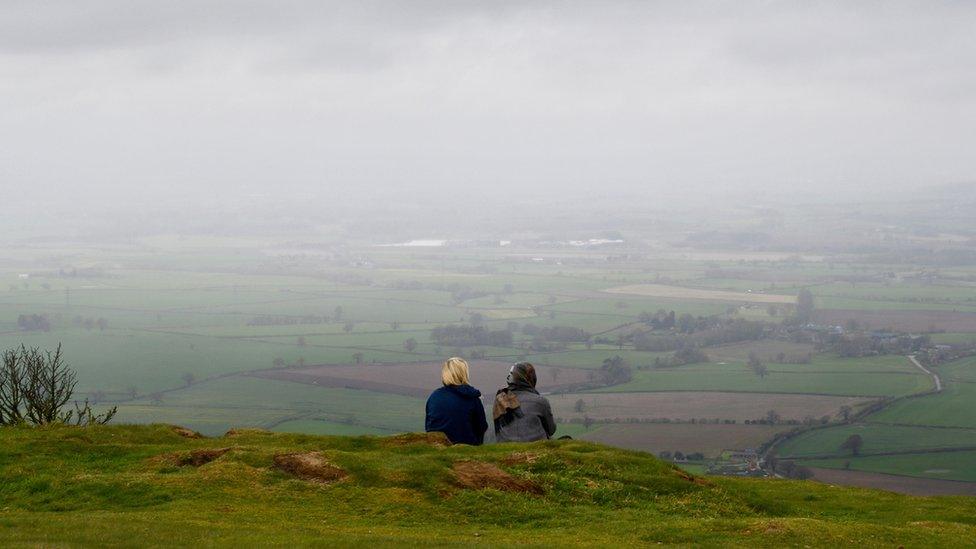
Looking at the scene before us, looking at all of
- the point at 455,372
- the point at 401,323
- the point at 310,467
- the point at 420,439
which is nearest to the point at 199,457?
the point at 310,467

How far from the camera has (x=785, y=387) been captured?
7869 centimetres

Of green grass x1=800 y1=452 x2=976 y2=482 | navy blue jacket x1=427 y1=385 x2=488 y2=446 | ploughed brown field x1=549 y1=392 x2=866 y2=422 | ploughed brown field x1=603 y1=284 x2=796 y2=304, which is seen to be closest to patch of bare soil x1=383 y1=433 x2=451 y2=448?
navy blue jacket x1=427 y1=385 x2=488 y2=446

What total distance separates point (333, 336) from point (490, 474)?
82.3 m

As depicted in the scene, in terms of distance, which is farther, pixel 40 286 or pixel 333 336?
pixel 40 286

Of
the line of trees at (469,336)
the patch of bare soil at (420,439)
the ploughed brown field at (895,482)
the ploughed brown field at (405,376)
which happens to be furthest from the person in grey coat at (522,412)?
the line of trees at (469,336)

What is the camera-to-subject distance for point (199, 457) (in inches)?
808

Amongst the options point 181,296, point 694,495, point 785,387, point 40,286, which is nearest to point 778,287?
point 785,387

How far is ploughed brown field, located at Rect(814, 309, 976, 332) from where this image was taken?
10169 centimetres

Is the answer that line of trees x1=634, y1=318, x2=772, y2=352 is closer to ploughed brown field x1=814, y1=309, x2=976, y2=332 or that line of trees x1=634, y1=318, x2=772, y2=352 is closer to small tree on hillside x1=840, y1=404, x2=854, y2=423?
ploughed brown field x1=814, y1=309, x2=976, y2=332

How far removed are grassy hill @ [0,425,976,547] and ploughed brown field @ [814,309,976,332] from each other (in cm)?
8481

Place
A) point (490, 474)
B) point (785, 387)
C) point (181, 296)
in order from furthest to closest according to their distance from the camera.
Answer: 1. point (181, 296)
2. point (785, 387)
3. point (490, 474)

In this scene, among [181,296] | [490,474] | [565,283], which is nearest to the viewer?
[490,474]

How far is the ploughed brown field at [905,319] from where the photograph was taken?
101688 millimetres

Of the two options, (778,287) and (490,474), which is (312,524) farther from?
(778,287)
